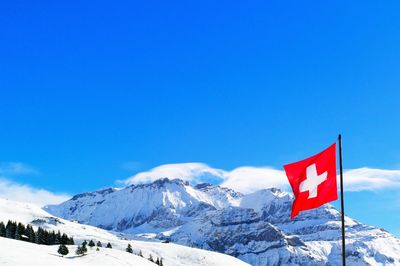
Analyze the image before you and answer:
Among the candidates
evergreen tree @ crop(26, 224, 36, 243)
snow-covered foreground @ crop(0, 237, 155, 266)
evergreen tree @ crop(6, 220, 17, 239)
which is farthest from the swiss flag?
evergreen tree @ crop(6, 220, 17, 239)

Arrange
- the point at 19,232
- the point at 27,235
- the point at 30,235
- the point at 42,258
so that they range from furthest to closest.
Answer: the point at 27,235 → the point at 19,232 → the point at 30,235 → the point at 42,258

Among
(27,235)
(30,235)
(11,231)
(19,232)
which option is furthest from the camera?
(27,235)

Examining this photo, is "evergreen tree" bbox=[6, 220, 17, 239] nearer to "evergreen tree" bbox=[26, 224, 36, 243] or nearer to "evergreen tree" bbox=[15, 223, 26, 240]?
"evergreen tree" bbox=[15, 223, 26, 240]

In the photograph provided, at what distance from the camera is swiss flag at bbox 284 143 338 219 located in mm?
25719

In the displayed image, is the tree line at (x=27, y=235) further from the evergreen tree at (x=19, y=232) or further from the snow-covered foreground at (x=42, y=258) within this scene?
the snow-covered foreground at (x=42, y=258)

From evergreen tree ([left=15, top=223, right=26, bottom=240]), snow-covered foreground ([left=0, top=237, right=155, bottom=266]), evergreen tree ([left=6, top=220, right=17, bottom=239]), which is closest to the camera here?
snow-covered foreground ([left=0, top=237, right=155, bottom=266])

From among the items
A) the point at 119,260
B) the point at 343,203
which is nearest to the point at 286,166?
the point at 343,203

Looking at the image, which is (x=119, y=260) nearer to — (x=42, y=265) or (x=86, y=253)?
(x=86, y=253)

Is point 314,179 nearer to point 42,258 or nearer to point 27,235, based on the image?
point 42,258

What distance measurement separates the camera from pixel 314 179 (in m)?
26.4

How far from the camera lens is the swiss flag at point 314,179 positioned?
84.4ft

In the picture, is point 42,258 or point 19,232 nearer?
point 42,258

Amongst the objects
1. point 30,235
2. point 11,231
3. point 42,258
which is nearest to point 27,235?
point 30,235

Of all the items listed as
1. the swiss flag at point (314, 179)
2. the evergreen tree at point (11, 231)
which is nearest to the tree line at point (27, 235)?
the evergreen tree at point (11, 231)
